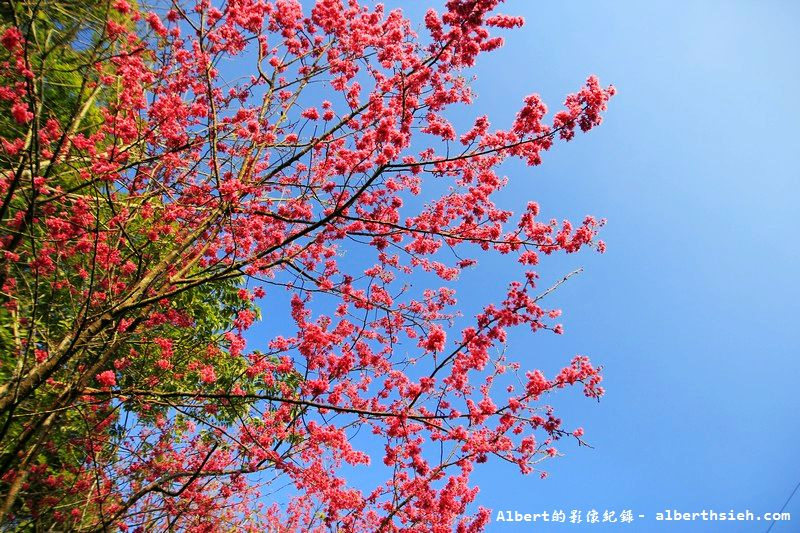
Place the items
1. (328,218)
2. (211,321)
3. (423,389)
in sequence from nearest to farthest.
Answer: (328,218) → (423,389) → (211,321)

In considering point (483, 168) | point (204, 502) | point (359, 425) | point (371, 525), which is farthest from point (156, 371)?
point (483, 168)

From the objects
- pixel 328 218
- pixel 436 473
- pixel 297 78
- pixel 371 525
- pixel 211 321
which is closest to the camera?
pixel 328 218

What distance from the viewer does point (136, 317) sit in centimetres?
496

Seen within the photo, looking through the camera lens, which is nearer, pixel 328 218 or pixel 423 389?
pixel 328 218

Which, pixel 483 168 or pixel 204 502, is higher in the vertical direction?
pixel 483 168

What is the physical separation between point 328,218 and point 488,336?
2059 millimetres

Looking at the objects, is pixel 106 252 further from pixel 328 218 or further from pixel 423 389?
pixel 423 389

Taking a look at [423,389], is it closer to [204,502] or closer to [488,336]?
[488,336]

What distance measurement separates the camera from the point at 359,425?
16.4 feet

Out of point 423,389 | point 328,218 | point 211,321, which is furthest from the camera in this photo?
point 211,321

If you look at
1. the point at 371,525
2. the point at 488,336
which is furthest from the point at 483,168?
the point at 371,525

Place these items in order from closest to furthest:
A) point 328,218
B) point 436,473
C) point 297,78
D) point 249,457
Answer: point 328,218 < point 249,457 < point 436,473 < point 297,78

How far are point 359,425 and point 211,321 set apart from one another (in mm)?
6214

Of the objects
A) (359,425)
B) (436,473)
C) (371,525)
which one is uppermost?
(359,425)
